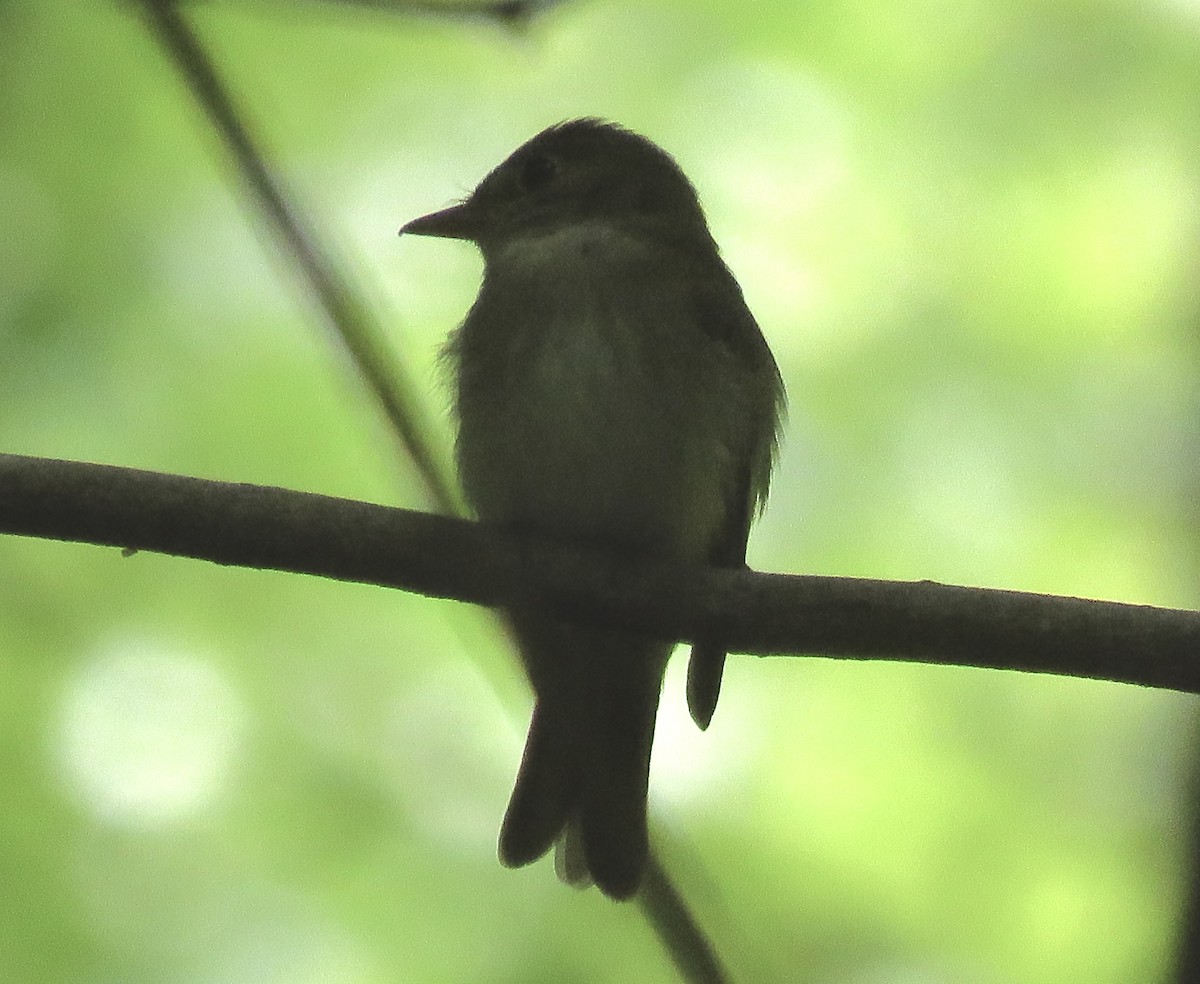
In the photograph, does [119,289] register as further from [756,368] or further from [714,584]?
[714,584]

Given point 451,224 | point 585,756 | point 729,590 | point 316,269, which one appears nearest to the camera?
point 729,590

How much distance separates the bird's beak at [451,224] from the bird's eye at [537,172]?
16cm

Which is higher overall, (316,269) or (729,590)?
(316,269)

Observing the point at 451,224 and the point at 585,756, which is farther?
the point at 451,224

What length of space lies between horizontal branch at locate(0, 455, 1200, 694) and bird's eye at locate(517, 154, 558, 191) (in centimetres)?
181

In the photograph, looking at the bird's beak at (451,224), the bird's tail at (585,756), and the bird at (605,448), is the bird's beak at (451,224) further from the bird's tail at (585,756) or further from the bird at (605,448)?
the bird's tail at (585,756)

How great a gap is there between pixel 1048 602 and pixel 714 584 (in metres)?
0.60

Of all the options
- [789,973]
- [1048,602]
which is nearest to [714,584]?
[1048,602]

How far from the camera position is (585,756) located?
13.7 ft

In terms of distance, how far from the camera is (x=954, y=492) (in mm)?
5668

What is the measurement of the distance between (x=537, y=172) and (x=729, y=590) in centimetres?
195

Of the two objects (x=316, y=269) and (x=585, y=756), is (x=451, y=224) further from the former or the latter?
(x=585, y=756)

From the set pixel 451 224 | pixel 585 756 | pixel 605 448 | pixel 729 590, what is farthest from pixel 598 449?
pixel 451 224

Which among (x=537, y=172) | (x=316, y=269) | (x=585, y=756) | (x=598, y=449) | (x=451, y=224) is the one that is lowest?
(x=585, y=756)
